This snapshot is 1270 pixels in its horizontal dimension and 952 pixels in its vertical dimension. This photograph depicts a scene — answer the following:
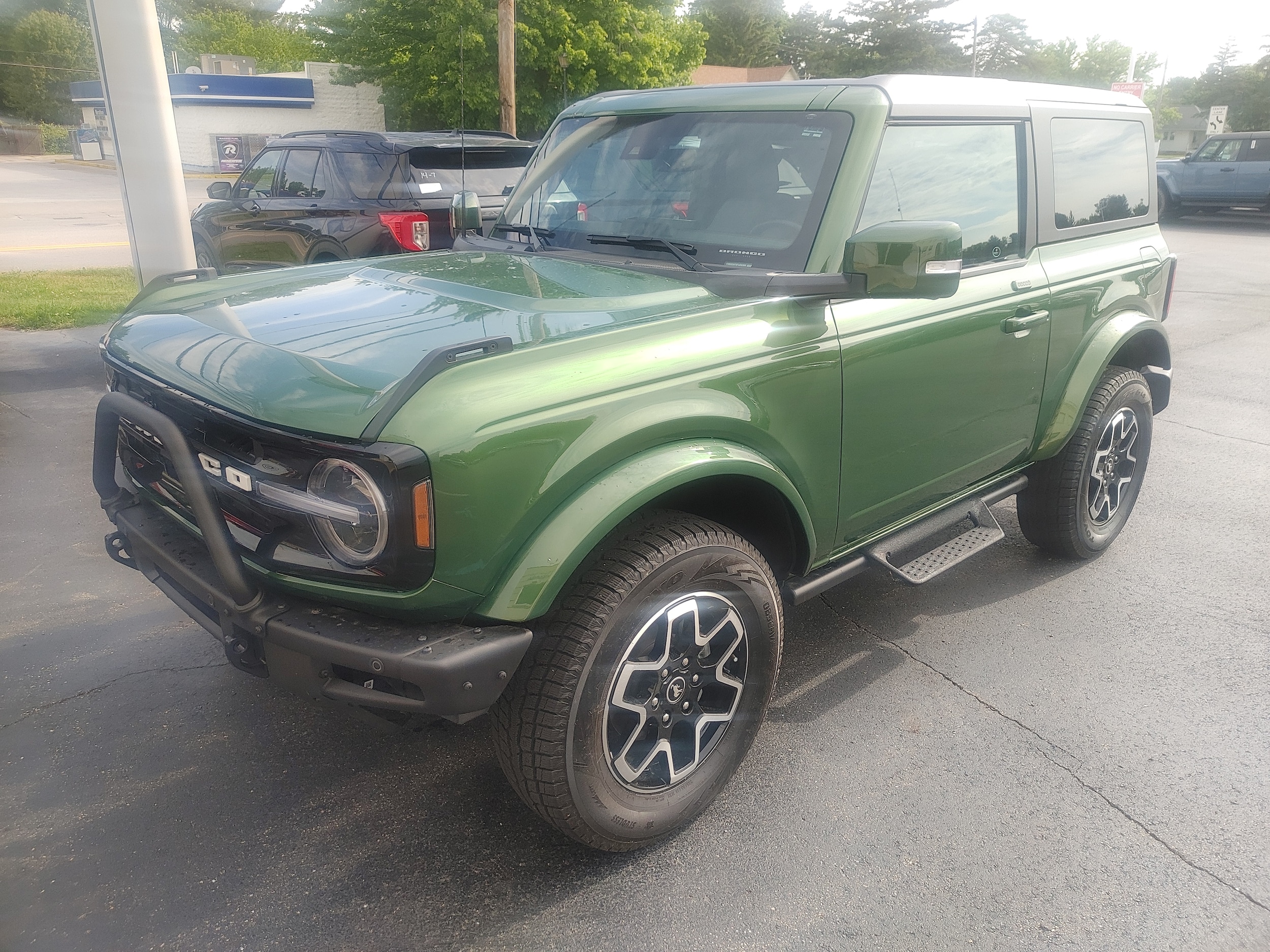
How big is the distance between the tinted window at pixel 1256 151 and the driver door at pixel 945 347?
20314 millimetres

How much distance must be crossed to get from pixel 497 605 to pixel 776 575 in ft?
3.80

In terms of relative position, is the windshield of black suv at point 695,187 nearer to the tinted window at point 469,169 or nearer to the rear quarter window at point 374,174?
the tinted window at point 469,169

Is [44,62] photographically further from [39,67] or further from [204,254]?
[204,254]

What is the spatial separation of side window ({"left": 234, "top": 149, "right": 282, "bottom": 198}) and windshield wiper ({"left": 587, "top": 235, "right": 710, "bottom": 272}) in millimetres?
6450

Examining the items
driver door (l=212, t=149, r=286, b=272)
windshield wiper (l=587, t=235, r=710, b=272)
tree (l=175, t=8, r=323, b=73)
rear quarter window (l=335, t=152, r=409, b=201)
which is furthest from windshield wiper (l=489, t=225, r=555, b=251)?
tree (l=175, t=8, r=323, b=73)

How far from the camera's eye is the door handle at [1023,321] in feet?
11.0

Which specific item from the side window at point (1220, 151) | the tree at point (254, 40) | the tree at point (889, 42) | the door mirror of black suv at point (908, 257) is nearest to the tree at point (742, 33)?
the tree at point (889, 42)

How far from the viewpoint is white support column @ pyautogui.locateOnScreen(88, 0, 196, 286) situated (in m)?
6.23

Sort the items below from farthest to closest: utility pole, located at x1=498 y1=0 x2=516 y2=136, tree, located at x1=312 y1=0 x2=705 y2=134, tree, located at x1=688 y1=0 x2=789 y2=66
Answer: tree, located at x1=688 y1=0 x2=789 y2=66 < tree, located at x1=312 y1=0 x2=705 y2=134 < utility pole, located at x1=498 y1=0 x2=516 y2=136

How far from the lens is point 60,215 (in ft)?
69.7

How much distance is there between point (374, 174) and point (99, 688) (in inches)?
215

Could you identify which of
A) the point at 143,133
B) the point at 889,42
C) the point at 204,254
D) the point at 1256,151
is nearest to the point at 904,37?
the point at 889,42

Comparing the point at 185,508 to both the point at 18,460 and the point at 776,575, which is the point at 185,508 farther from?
the point at 18,460

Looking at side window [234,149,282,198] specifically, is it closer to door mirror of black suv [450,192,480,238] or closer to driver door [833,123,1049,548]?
door mirror of black suv [450,192,480,238]
